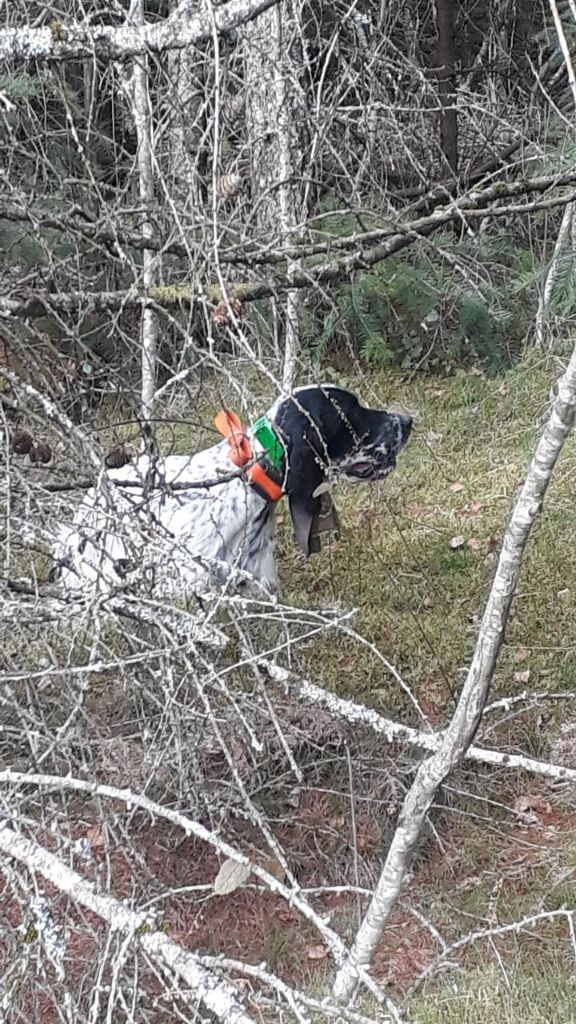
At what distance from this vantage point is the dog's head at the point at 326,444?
362cm

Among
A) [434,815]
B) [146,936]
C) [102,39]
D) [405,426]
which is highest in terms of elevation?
[102,39]

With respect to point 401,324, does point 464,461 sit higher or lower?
lower

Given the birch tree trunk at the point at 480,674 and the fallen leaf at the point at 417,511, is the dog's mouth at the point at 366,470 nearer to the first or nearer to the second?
the fallen leaf at the point at 417,511

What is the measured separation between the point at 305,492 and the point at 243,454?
41 centimetres

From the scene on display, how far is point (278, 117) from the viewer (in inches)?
157

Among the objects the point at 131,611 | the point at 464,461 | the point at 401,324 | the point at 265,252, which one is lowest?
the point at 464,461

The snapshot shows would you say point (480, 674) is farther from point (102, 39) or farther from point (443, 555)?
point (443, 555)

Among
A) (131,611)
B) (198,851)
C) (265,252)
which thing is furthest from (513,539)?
(198,851)

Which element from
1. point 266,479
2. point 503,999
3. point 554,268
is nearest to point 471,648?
point 266,479

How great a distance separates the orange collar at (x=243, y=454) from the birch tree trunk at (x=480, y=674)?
1.17 m

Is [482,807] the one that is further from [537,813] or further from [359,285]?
[359,285]

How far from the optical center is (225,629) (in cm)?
366

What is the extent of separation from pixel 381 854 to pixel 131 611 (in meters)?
1.20

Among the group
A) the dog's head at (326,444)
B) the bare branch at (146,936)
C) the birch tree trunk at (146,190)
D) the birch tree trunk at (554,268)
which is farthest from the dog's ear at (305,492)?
the birch tree trunk at (554,268)
